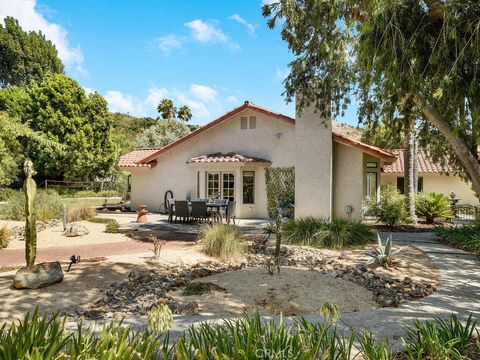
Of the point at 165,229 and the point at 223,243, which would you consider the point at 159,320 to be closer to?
the point at 223,243

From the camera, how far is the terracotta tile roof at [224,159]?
17.9 meters

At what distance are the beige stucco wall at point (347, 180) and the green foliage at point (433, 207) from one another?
4.14 metres

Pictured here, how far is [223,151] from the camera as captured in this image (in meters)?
19.6

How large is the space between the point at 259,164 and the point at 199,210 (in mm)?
4586

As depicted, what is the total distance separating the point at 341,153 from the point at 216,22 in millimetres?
7143

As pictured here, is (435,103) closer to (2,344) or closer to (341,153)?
(341,153)

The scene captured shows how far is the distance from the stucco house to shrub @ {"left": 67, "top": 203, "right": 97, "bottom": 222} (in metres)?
5.34

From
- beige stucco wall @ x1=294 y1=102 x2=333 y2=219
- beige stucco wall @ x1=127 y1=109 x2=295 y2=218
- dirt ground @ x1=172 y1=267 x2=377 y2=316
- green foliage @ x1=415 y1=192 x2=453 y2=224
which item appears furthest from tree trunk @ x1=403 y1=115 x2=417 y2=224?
dirt ground @ x1=172 y1=267 x2=377 y2=316

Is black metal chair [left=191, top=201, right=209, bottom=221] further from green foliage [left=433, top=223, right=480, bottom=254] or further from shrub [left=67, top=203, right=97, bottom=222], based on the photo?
green foliage [left=433, top=223, right=480, bottom=254]

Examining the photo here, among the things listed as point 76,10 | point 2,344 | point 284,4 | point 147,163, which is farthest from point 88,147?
point 2,344

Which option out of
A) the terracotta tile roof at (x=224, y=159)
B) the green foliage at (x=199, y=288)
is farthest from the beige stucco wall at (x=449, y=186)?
the green foliage at (x=199, y=288)

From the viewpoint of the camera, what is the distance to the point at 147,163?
2123 cm

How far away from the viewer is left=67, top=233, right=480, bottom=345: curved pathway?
4234mm

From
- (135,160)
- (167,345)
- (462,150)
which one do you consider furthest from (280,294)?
(135,160)
